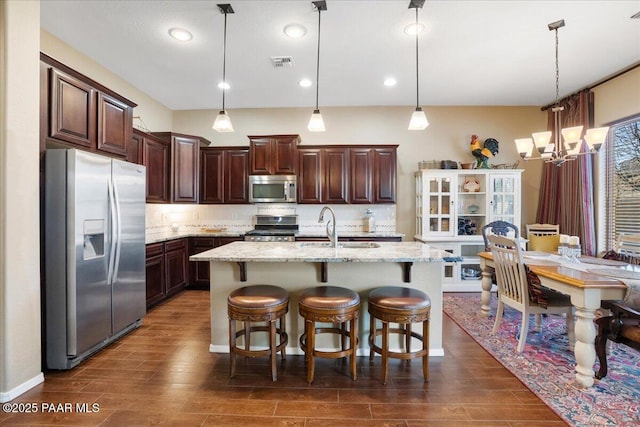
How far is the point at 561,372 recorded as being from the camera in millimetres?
2266

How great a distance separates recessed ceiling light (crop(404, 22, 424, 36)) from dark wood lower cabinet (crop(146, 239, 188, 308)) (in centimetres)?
384

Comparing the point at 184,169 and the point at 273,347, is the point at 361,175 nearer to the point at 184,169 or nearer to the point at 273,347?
the point at 184,169

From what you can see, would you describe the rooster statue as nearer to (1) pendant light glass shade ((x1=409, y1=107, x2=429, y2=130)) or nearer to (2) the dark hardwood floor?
(1) pendant light glass shade ((x1=409, y1=107, x2=429, y2=130))

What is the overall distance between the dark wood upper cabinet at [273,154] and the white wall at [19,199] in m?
2.78

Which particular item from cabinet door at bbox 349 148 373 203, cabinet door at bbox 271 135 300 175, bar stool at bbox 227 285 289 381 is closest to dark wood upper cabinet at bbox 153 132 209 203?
cabinet door at bbox 271 135 300 175

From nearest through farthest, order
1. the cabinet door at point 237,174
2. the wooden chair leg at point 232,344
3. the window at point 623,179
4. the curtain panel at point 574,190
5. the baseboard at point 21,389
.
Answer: the baseboard at point 21,389
the wooden chair leg at point 232,344
the window at point 623,179
the curtain panel at point 574,190
the cabinet door at point 237,174

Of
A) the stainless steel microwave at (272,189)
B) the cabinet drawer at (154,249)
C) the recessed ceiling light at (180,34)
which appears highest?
the recessed ceiling light at (180,34)

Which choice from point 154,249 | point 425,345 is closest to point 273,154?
point 154,249

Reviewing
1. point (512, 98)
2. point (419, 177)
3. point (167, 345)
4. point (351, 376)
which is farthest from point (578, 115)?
point (167, 345)

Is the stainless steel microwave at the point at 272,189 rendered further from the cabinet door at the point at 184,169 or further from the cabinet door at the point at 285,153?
the cabinet door at the point at 184,169

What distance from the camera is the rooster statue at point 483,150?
470cm

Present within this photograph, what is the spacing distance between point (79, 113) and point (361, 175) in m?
3.55

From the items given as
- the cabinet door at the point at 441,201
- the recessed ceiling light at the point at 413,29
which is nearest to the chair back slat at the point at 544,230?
the cabinet door at the point at 441,201

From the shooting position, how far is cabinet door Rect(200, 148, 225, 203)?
4.81 m
